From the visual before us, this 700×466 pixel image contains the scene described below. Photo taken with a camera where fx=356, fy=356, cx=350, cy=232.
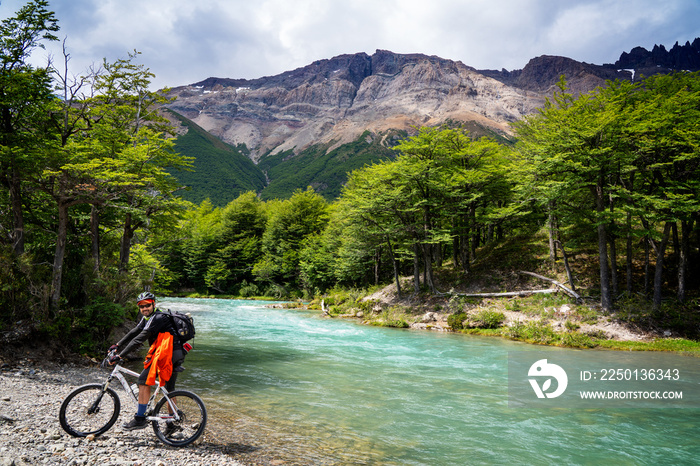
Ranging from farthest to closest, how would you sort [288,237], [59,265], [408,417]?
1. [288,237]
2. [59,265]
3. [408,417]

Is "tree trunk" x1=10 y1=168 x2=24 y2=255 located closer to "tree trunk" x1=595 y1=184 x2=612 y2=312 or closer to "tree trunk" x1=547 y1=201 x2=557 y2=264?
"tree trunk" x1=595 y1=184 x2=612 y2=312

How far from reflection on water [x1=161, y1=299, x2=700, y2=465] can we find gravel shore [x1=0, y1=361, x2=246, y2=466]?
890mm

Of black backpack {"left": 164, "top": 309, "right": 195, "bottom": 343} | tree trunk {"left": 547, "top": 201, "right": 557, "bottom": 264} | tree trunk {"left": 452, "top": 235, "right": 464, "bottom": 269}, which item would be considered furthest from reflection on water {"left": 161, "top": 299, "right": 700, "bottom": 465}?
tree trunk {"left": 452, "top": 235, "right": 464, "bottom": 269}

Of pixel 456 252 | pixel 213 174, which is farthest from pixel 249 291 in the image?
pixel 213 174

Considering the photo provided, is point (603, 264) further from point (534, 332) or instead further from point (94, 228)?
point (94, 228)

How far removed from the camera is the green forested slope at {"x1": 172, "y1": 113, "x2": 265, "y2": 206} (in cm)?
12912

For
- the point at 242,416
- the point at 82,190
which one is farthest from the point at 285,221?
the point at 242,416

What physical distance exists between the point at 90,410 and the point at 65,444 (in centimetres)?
59

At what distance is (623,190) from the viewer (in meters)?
17.0

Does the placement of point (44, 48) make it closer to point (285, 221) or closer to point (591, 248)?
point (591, 248)

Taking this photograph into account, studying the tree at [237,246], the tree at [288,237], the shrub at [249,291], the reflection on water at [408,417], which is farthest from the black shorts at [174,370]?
the tree at [237,246]

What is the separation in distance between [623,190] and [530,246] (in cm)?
1018

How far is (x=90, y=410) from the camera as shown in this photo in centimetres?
574

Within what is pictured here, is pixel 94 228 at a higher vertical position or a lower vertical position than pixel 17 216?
lower
